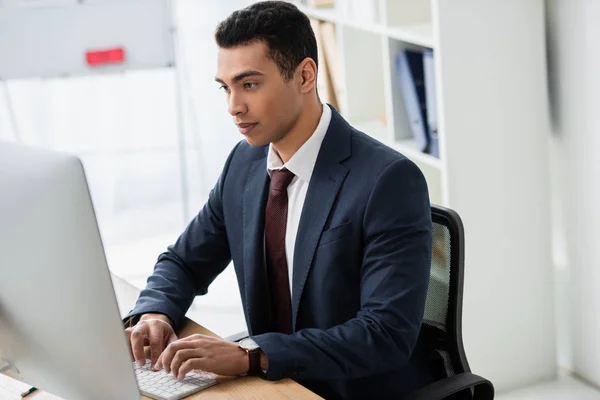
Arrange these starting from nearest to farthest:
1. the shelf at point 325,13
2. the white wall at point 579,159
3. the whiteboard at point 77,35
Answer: the white wall at point 579,159
the shelf at point 325,13
the whiteboard at point 77,35

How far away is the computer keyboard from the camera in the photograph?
149cm

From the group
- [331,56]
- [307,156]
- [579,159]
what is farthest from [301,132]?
[331,56]

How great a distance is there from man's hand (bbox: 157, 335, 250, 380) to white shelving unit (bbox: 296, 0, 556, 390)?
1.37m

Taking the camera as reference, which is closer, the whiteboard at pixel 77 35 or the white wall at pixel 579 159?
the white wall at pixel 579 159

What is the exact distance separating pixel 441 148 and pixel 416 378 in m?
1.12

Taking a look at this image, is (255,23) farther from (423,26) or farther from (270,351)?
(423,26)

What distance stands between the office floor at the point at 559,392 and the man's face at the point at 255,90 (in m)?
1.58

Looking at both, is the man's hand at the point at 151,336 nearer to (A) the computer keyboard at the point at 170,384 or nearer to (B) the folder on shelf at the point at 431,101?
(A) the computer keyboard at the point at 170,384

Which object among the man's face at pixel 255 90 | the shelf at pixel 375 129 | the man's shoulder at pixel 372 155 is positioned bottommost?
the shelf at pixel 375 129

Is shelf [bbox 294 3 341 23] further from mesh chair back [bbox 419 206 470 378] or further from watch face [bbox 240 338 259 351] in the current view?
watch face [bbox 240 338 259 351]

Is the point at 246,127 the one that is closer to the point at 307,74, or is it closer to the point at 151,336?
the point at 307,74

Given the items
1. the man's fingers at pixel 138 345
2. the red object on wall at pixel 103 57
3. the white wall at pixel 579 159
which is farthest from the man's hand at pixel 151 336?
the red object on wall at pixel 103 57

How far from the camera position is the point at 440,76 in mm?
2625

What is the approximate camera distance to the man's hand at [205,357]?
147 centimetres
